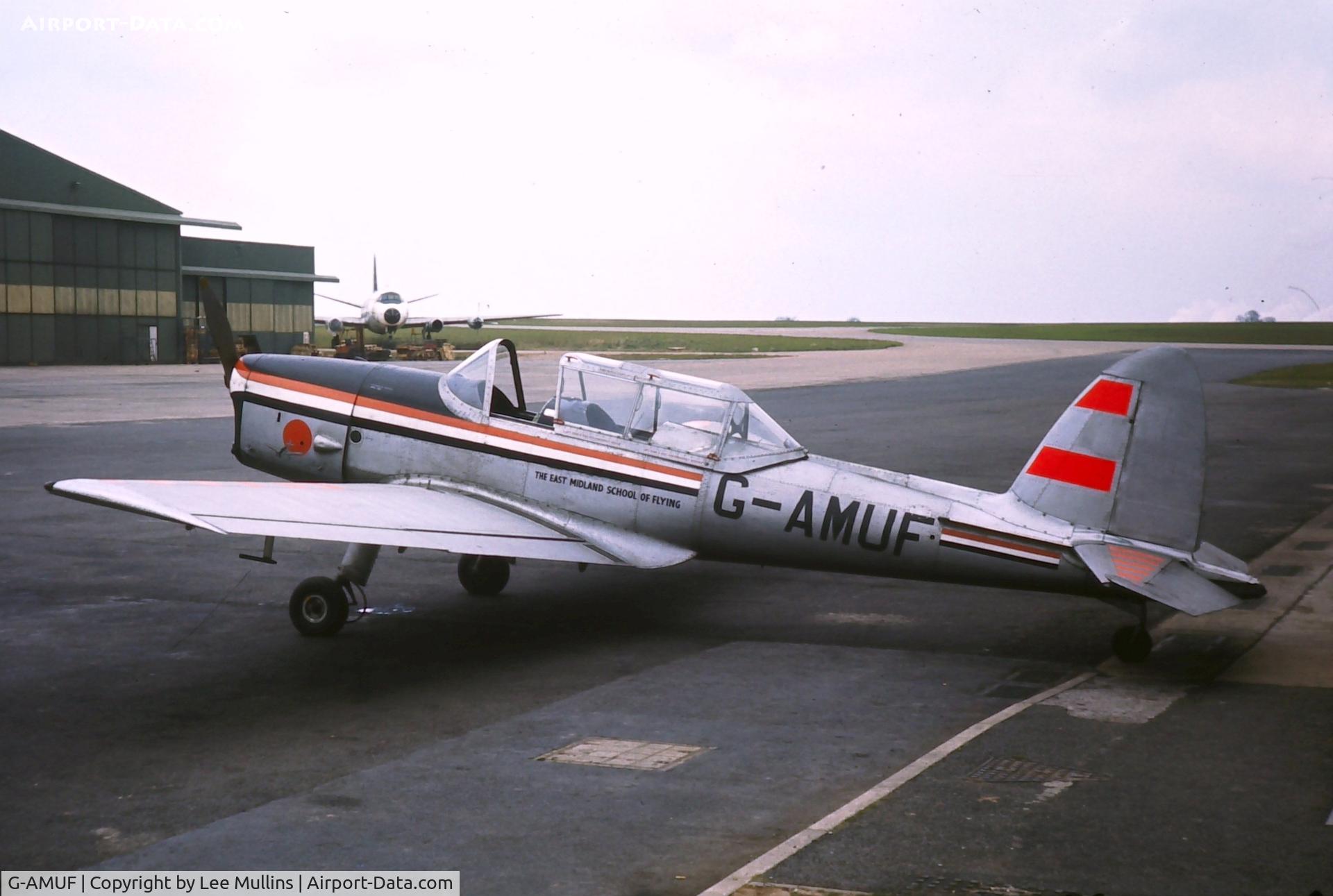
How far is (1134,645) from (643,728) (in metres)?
3.76

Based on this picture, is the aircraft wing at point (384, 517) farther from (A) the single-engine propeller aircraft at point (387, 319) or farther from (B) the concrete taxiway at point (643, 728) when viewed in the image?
(A) the single-engine propeller aircraft at point (387, 319)

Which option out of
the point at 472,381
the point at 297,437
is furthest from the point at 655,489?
the point at 297,437

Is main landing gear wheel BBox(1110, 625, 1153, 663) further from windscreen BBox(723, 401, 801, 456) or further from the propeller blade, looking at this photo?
the propeller blade

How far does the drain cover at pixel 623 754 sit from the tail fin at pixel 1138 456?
3.51 m

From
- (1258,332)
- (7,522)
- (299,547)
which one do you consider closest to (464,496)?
(299,547)

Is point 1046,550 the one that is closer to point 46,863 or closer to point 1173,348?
point 1173,348

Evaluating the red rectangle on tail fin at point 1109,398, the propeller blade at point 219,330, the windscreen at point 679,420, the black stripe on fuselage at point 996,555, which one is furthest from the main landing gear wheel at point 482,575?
the red rectangle on tail fin at point 1109,398

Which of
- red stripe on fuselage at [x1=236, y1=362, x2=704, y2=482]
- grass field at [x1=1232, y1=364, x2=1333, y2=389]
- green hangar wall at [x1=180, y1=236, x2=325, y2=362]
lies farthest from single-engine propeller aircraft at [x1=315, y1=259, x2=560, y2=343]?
red stripe on fuselage at [x1=236, y1=362, x2=704, y2=482]

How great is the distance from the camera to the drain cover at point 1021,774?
6.51m

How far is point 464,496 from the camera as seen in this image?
34.2 feet

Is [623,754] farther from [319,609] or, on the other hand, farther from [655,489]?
[319,609]

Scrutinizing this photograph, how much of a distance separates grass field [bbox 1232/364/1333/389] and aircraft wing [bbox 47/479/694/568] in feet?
130

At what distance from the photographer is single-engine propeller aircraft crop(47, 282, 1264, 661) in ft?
28.3

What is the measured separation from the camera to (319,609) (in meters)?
9.80
